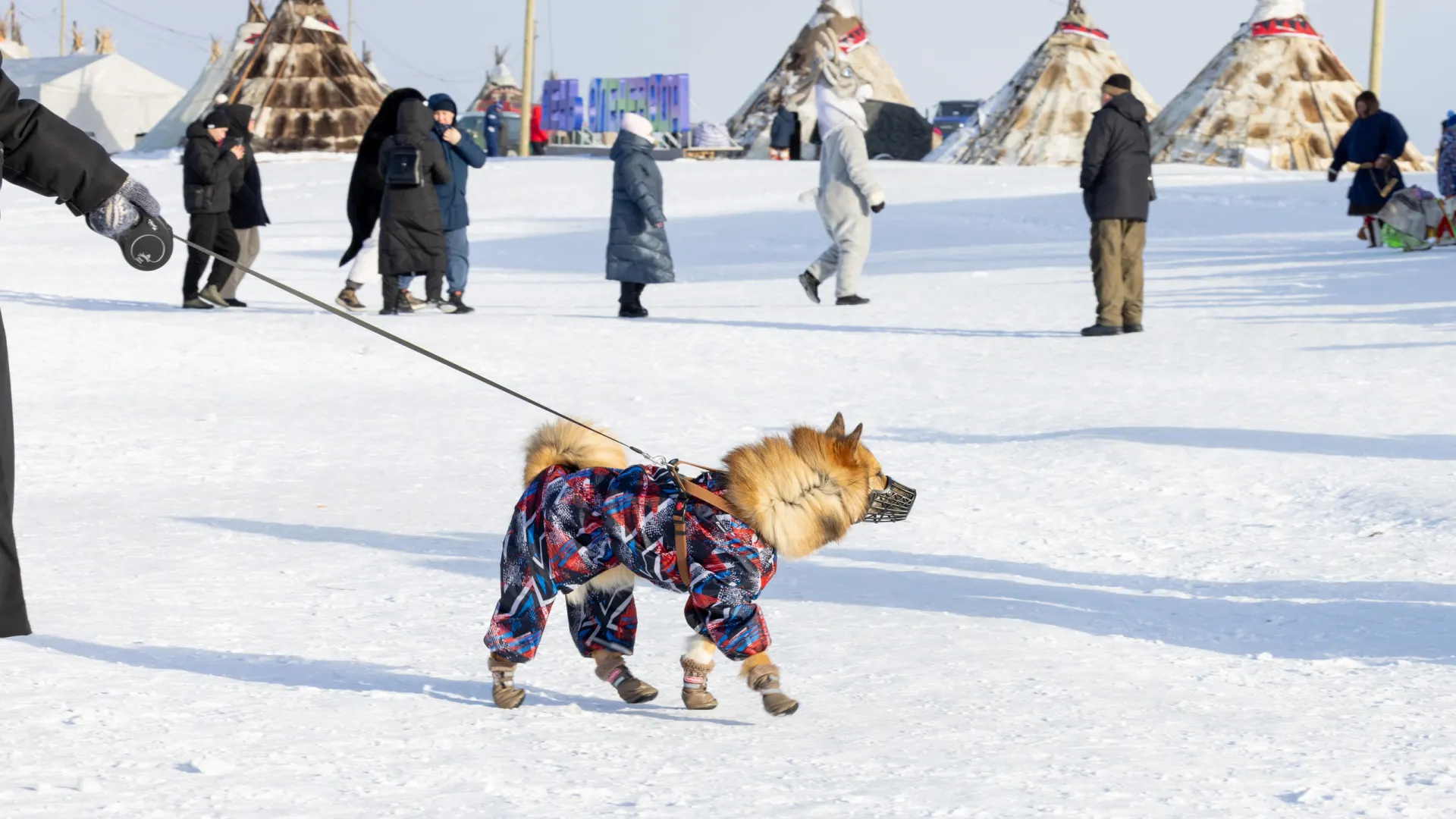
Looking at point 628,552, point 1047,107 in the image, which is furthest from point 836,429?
point 1047,107

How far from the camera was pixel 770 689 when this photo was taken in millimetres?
3527

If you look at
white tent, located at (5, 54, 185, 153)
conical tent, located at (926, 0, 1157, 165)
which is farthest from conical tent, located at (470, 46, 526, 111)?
conical tent, located at (926, 0, 1157, 165)

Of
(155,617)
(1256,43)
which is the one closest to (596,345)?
(155,617)

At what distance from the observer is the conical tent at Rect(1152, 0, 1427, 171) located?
26312mm

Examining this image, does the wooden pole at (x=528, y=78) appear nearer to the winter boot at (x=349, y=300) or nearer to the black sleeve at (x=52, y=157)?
the winter boot at (x=349, y=300)

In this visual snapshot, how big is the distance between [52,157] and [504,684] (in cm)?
134

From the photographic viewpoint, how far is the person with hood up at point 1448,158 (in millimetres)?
13727

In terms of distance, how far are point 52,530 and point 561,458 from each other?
2660 mm

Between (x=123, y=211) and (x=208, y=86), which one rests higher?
(x=208, y=86)

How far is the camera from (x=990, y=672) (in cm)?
402

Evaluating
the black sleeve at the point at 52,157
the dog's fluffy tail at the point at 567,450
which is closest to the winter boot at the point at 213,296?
the dog's fluffy tail at the point at 567,450

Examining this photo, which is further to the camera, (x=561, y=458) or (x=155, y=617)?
(x=155, y=617)

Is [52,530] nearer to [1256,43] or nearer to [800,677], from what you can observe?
[800,677]

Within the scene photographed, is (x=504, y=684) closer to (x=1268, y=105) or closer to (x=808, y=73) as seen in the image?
(x=1268, y=105)
